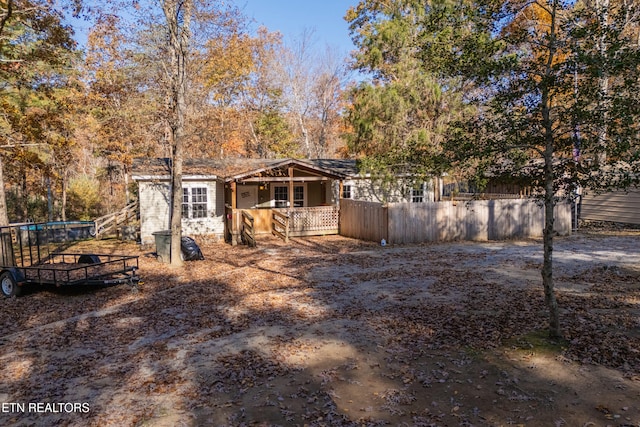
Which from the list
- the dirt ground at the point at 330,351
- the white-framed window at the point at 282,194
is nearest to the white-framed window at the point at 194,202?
the white-framed window at the point at 282,194

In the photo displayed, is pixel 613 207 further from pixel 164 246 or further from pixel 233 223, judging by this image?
pixel 164 246

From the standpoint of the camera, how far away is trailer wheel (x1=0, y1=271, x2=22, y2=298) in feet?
32.8

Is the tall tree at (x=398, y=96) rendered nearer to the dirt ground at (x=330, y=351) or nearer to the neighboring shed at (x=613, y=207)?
the neighboring shed at (x=613, y=207)

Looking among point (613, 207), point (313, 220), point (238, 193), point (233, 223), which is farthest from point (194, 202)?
point (613, 207)

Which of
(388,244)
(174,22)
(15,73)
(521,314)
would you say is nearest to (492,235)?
(388,244)

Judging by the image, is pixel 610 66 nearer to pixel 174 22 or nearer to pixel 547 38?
pixel 547 38

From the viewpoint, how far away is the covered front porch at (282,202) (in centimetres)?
1814

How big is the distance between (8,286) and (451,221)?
1510 centimetres

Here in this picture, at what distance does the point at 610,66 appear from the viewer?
18.4 ft

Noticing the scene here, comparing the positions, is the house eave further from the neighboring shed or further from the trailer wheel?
the neighboring shed

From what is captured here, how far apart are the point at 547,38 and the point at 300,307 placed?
643 cm

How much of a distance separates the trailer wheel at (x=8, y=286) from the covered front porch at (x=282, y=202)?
822 cm

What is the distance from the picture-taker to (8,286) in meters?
10.1

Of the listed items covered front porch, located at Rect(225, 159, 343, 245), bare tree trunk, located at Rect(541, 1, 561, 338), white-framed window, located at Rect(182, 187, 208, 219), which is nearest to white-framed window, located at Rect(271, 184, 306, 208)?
covered front porch, located at Rect(225, 159, 343, 245)
